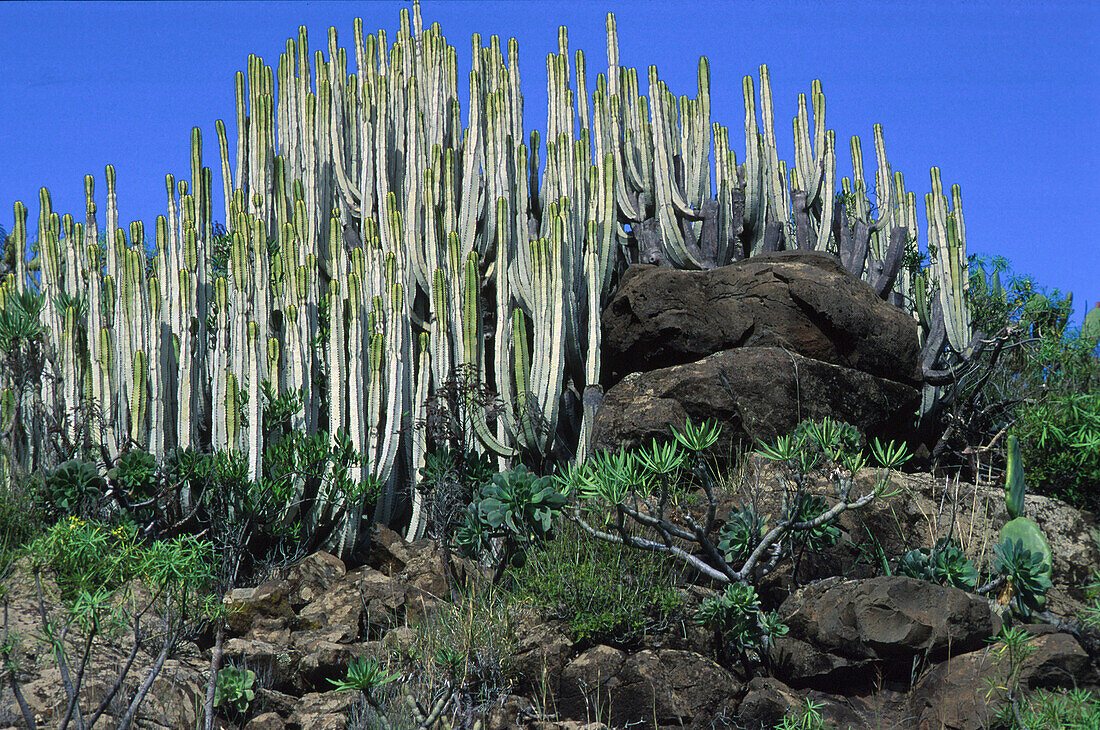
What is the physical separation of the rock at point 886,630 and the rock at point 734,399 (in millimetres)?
1524

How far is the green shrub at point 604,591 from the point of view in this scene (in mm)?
4430

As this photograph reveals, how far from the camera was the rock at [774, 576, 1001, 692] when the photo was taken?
423 centimetres

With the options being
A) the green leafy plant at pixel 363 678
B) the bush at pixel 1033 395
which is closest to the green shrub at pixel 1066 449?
the bush at pixel 1033 395

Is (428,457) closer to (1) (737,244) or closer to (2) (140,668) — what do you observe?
(2) (140,668)

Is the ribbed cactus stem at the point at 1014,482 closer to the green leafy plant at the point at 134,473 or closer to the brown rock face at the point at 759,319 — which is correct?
the brown rock face at the point at 759,319

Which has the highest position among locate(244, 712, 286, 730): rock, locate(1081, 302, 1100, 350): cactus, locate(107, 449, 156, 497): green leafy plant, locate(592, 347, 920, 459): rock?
locate(1081, 302, 1100, 350): cactus

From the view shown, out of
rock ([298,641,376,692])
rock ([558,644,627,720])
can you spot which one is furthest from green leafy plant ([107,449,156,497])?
rock ([558,644,627,720])

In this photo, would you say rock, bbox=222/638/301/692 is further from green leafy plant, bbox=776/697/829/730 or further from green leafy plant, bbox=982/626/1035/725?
green leafy plant, bbox=982/626/1035/725

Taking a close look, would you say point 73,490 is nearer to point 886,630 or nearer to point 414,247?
point 414,247

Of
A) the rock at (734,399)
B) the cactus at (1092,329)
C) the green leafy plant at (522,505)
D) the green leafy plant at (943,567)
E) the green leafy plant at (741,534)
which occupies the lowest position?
the green leafy plant at (943,567)

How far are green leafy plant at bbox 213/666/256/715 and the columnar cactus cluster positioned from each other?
1.78 metres

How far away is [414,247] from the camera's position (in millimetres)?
6777

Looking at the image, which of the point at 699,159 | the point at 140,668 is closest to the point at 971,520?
the point at 699,159

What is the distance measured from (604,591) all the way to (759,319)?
8.36ft
